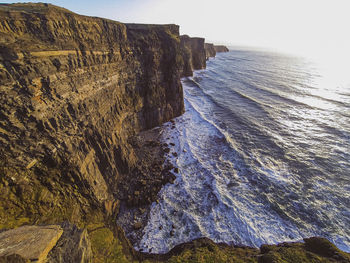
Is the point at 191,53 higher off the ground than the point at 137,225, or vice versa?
the point at 191,53

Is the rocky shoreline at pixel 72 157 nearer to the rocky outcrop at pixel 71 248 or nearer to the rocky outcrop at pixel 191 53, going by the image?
the rocky outcrop at pixel 71 248

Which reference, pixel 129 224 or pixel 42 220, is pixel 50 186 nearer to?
pixel 42 220

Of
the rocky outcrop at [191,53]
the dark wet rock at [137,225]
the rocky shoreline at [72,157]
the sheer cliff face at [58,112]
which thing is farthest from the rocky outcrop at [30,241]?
the rocky outcrop at [191,53]

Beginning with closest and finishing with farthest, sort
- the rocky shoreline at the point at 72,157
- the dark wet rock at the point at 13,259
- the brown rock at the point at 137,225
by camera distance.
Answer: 1. the dark wet rock at the point at 13,259
2. the rocky shoreline at the point at 72,157
3. the brown rock at the point at 137,225

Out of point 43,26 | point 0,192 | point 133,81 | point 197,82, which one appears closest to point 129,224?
point 0,192

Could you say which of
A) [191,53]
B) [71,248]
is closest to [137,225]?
[71,248]

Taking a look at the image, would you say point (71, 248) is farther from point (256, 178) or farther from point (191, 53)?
point (191, 53)

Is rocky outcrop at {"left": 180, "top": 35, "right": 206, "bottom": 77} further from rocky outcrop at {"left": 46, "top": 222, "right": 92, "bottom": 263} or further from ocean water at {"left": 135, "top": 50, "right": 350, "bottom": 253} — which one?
rocky outcrop at {"left": 46, "top": 222, "right": 92, "bottom": 263}
